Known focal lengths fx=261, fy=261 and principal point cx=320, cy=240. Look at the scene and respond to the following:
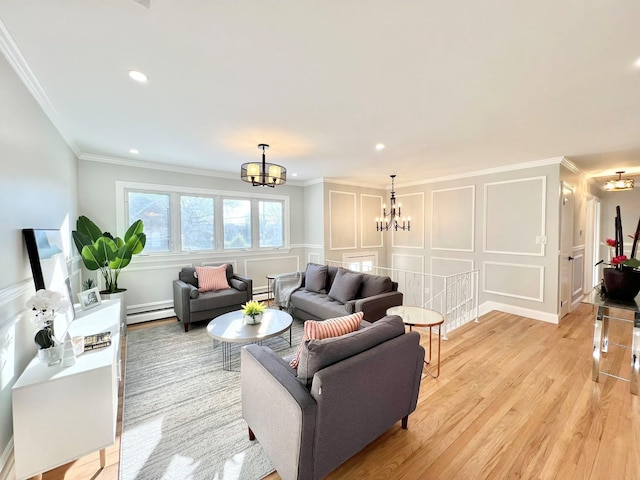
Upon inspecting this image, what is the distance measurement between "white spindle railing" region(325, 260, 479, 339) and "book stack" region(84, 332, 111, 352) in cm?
334

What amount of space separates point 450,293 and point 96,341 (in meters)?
5.04

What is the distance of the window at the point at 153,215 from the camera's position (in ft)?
14.1

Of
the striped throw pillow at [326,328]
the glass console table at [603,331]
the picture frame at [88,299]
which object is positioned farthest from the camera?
the picture frame at [88,299]

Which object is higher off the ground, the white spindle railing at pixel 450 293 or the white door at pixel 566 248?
the white door at pixel 566 248

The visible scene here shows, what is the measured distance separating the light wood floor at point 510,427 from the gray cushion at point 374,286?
1003 mm

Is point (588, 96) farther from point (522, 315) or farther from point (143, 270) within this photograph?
point (143, 270)

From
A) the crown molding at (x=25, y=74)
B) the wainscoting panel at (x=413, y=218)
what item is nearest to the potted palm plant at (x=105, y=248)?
the crown molding at (x=25, y=74)

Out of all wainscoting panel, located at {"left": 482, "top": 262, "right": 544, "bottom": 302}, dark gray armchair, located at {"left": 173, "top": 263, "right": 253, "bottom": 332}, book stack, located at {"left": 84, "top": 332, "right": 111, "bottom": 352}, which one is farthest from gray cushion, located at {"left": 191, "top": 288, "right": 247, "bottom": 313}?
wainscoting panel, located at {"left": 482, "top": 262, "right": 544, "bottom": 302}

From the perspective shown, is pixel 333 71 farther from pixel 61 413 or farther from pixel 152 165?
pixel 152 165

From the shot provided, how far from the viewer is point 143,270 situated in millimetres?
4348

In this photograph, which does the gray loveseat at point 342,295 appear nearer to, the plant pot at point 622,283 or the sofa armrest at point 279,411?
the sofa armrest at point 279,411

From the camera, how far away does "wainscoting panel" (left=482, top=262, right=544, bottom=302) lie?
13.9 ft

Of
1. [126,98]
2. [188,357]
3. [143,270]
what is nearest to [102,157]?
[143,270]

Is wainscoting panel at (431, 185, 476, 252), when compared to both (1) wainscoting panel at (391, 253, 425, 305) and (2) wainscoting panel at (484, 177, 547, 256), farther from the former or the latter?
(1) wainscoting panel at (391, 253, 425, 305)
